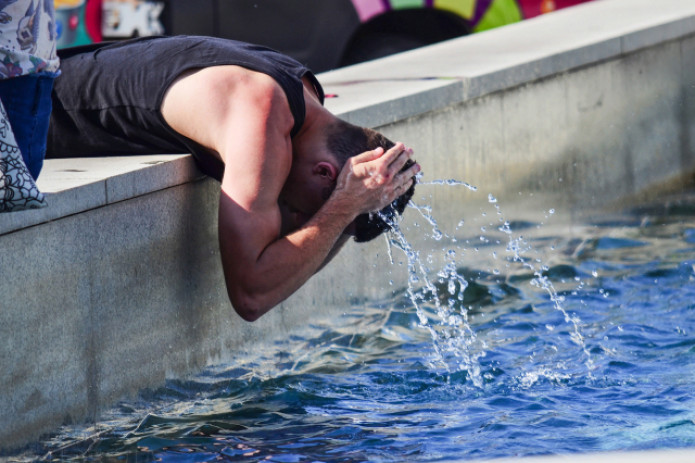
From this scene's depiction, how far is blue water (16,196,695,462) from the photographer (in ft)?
12.1

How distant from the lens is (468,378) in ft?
14.3

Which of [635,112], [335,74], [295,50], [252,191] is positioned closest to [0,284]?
[252,191]

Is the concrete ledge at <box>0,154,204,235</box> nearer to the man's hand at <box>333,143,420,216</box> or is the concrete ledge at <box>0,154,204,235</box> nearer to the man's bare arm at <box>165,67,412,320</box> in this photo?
the man's bare arm at <box>165,67,412,320</box>

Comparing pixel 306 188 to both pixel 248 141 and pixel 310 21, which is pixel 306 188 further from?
pixel 310 21

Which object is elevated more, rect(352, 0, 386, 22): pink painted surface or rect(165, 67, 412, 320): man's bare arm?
rect(352, 0, 386, 22): pink painted surface

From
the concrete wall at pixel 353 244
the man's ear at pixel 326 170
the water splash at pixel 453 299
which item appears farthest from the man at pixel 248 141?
the water splash at pixel 453 299

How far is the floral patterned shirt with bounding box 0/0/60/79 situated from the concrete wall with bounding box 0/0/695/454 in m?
0.40

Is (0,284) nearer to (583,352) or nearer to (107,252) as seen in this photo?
(107,252)

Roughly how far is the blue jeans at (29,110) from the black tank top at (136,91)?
0.59 metres

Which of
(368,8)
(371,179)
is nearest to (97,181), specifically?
(371,179)

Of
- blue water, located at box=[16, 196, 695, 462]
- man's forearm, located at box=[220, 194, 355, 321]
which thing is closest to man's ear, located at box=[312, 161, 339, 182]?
man's forearm, located at box=[220, 194, 355, 321]

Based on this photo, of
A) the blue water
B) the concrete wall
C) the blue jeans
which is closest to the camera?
the blue jeans

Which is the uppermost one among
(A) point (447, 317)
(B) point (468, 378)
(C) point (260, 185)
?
(C) point (260, 185)

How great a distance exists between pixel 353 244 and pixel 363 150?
1.18 meters
